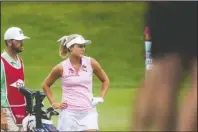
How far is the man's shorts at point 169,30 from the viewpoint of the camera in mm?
3121

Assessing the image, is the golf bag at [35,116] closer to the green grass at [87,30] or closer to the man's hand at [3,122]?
the man's hand at [3,122]

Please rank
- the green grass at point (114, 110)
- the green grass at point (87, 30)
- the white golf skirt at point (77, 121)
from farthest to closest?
the green grass at point (87, 30) < the green grass at point (114, 110) < the white golf skirt at point (77, 121)

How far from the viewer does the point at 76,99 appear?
909cm

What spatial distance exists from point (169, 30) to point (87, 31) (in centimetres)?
2741

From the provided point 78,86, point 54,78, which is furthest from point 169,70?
point 54,78

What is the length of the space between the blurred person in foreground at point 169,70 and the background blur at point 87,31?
18.0 meters

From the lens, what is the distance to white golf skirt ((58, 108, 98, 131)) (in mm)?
9016

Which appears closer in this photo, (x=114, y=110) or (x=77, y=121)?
(x=77, y=121)

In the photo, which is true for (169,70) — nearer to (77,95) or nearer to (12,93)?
(12,93)

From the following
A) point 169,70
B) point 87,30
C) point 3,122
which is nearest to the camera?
point 169,70

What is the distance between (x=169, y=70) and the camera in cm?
307

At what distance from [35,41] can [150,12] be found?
25.6 m

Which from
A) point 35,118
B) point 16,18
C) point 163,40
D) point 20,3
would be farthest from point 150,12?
point 20,3

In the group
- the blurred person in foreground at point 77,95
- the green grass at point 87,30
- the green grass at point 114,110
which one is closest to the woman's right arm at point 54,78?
the blurred person in foreground at point 77,95
